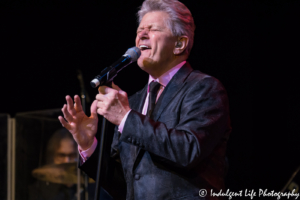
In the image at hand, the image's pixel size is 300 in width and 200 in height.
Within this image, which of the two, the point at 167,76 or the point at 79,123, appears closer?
the point at 79,123

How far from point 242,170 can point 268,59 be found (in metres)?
1.19

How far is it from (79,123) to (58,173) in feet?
4.73

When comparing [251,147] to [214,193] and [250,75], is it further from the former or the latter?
[214,193]

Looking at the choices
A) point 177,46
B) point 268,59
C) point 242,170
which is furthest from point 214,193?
point 268,59

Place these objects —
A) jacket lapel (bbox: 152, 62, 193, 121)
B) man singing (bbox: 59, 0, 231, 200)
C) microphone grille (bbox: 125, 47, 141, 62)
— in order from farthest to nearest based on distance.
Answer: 1. jacket lapel (bbox: 152, 62, 193, 121)
2. microphone grille (bbox: 125, 47, 141, 62)
3. man singing (bbox: 59, 0, 231, 200)

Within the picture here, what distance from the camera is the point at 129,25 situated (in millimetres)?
4336

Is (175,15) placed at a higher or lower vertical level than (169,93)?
higher

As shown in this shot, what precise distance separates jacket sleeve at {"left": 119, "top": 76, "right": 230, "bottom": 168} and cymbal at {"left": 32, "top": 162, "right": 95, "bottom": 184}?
1.76m

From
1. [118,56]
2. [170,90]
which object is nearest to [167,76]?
[170,90]

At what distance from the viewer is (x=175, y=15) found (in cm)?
199

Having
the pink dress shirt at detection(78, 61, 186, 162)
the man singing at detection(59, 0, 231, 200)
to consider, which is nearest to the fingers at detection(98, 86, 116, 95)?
the man singing at detection(59, 0, 231, 200)

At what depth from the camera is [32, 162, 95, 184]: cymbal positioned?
122 inches

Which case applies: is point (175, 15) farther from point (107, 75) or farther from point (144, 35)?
point (107, 75)

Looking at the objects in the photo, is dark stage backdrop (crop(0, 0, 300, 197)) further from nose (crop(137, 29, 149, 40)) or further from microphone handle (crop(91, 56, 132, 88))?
microphone handle (crop(91, 56, 132, 88))
